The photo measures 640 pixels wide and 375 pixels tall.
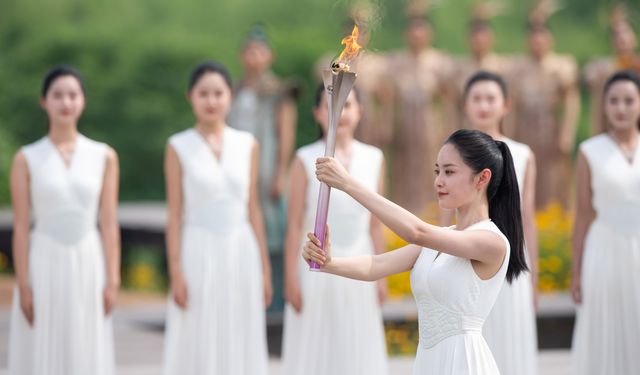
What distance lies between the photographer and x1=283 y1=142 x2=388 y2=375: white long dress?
707 cm

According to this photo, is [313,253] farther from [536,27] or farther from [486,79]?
[536,27]

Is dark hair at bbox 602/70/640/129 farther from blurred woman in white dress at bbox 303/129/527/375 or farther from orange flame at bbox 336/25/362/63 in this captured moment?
orange flame at bbox 336/25/362/63

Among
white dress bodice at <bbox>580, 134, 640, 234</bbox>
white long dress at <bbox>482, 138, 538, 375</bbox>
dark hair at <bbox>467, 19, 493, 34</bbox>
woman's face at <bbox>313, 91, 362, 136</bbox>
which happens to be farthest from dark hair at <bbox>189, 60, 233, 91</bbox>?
dark hair at <bbox>467, 19, 493, 34</bbox>

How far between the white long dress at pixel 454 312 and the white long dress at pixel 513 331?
2215 mm

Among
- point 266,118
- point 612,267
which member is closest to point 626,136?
point 612,267

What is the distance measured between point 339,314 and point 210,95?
1.39m

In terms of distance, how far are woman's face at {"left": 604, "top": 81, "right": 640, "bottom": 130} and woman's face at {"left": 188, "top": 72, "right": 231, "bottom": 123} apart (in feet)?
7.05

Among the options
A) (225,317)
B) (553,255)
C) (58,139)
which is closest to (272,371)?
(225,317)

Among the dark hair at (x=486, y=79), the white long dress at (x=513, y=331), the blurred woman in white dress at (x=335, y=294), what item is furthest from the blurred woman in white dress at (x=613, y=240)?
the blurred woman in white dress at (x=335, y=294)

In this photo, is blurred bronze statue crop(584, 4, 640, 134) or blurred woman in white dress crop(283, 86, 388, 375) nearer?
blurred woman in white dress crop(283, 86, 388, 375)

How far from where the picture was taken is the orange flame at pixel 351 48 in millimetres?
4547

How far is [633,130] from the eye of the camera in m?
7.30

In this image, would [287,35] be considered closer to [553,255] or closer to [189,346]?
[553,255]

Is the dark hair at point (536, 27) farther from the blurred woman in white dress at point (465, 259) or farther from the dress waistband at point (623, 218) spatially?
the blurred woman in white dress at point (465, 259)
